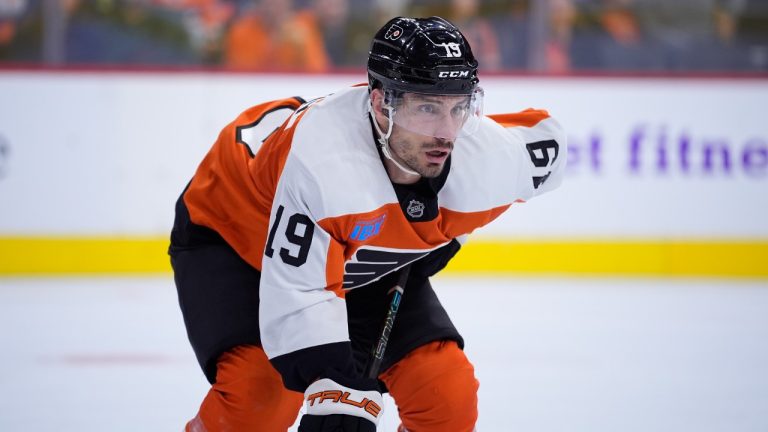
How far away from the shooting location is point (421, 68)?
6.86 feet

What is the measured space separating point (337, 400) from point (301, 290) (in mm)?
214

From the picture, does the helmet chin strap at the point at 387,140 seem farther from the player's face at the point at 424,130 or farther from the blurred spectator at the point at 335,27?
the blurred spectator at the point at 335,27

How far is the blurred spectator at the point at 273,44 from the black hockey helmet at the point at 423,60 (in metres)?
3.41

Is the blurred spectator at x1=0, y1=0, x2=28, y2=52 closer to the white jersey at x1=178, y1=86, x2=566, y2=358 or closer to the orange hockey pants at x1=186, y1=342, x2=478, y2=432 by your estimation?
the white jersey at x1=178, y1=86, x2=566, y2=358

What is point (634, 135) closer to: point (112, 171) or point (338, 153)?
point (112, 171)

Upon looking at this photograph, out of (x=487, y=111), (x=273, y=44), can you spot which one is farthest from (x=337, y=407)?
(x=273, y=44)

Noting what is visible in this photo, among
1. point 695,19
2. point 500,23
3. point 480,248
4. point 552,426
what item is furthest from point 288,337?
point 695,19

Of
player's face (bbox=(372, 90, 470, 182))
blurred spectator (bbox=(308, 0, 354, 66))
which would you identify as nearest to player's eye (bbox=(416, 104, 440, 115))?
player's face (bbox=(372, 90, 470, 182))

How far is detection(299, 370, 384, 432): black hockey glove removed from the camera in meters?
1.98

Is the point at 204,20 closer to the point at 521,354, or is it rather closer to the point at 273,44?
Result: the point at 273,44

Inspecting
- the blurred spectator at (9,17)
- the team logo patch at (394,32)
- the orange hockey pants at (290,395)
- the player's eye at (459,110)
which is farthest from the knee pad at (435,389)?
the blurred spectator at (9,17)

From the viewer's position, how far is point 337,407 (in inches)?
77.7

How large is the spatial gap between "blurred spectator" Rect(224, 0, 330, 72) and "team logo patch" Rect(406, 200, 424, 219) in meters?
3.47

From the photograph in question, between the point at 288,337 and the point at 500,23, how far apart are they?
387 centimetres
